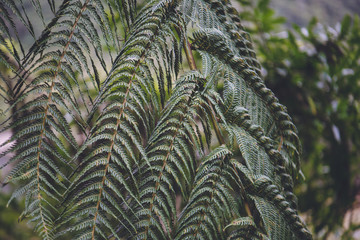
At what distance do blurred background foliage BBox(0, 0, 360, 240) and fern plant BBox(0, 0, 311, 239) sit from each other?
111 centimetres

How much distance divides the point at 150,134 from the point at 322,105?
1.43m

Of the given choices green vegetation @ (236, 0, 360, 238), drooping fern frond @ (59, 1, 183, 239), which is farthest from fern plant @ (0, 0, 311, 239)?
green vegetation @ (236, 0, 360, 238)

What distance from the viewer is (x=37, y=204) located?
467 mm

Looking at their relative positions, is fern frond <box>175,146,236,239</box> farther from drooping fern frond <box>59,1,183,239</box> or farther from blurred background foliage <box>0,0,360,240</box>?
blurred background foliage <box>0,0,360,240</box>

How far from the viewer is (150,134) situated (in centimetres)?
61

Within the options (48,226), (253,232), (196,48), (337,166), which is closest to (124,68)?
(196,48)

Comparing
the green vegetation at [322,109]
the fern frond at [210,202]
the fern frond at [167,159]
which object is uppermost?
the fern frond at [167,159]

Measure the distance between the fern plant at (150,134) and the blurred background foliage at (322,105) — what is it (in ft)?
3.63

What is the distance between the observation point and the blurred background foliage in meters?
1.71

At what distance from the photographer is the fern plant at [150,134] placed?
49 cm

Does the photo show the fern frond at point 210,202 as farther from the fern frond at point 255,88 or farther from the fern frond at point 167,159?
the fern frond at point 255,88

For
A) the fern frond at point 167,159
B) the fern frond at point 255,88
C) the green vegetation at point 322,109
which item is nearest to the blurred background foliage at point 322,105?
the green vegetation at point 322,109

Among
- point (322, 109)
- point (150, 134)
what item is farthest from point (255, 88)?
point (322, 109)

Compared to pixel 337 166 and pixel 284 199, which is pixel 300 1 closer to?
pixel 337 166
